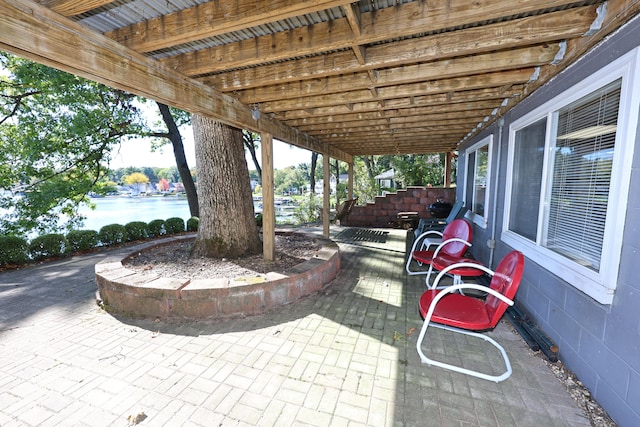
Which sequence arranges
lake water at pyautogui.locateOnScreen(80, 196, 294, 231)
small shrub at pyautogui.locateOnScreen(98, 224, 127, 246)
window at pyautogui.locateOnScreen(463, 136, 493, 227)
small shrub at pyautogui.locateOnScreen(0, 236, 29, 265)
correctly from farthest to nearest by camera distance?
lake water at pyautogui.locateOnScreen(80, 196, 294, 231)
small shrub at pyautogui.locateOnScreen(98, 224, 127, 246)
small shrub at pyautogui.locateOnScreen(0, 236, 29, 265)
window at pyautogui.locateOnScreen(463, 136, 493, 227)

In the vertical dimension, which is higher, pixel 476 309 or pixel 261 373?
pixel 476 309

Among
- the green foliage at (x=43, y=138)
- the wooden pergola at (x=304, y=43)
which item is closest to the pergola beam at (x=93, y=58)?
the wooden pergola at (x=304, y=43)

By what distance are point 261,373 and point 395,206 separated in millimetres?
7520

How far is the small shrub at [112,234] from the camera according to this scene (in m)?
5.69

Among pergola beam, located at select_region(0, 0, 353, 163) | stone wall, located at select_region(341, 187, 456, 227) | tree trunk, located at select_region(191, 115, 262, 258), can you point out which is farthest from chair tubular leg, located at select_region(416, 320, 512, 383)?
stone wall, located at select_region(341, 187, 456, 227)

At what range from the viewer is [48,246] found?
4.81m

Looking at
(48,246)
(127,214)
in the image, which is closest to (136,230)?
(48,246)

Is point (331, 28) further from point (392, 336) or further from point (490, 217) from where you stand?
point (490, 217)

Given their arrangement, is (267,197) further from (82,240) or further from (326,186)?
(82,240)

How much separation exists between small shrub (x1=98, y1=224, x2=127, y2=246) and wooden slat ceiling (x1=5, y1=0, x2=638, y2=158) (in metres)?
4.93

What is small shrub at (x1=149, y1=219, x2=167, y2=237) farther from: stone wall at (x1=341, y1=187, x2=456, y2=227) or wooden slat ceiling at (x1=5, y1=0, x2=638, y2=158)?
stone wall at (x1=341, y1=187, x2=456, y2=227)

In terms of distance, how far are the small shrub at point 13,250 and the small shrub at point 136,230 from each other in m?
1.70

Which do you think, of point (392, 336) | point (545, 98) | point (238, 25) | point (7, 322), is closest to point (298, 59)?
point (238, 25)

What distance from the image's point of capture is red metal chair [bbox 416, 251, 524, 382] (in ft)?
5.52
